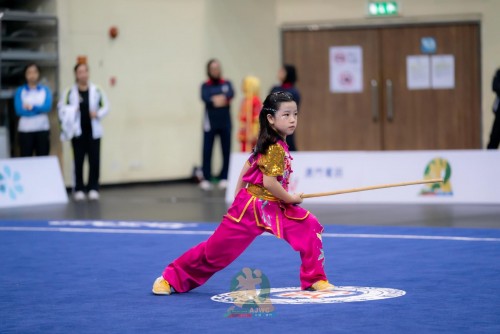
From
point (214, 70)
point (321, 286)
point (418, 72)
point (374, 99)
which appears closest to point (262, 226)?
point (321, 286)

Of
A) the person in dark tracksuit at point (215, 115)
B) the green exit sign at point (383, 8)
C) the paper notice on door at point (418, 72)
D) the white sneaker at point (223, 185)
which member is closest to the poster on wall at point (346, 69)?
the green exit sign at point (383, 8)

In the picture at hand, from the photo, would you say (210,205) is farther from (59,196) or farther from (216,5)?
(216,5)

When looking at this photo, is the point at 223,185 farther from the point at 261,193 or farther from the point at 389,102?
the point at 261,193

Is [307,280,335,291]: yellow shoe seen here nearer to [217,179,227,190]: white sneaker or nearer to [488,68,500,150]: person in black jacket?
[488,68,500,150]: person in black jacket

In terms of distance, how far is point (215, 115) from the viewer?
19672 millimetres

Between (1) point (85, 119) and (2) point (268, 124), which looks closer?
(2) point (268, 124)

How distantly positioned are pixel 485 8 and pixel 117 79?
7234 millimetres

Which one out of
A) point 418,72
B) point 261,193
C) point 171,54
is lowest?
point 261,193

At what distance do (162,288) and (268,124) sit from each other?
55.0 inches

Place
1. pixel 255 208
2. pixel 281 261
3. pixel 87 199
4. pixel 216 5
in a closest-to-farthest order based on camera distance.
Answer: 1. pixel 255 208
2. pixel 281 261
3. pixel 87 199
4. pixel 216 5

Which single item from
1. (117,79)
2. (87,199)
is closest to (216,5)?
(117,79)

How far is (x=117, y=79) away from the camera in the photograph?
67.2 ft

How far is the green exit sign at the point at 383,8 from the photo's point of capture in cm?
2238

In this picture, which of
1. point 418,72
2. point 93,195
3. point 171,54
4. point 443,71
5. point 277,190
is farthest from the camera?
point 418,72
